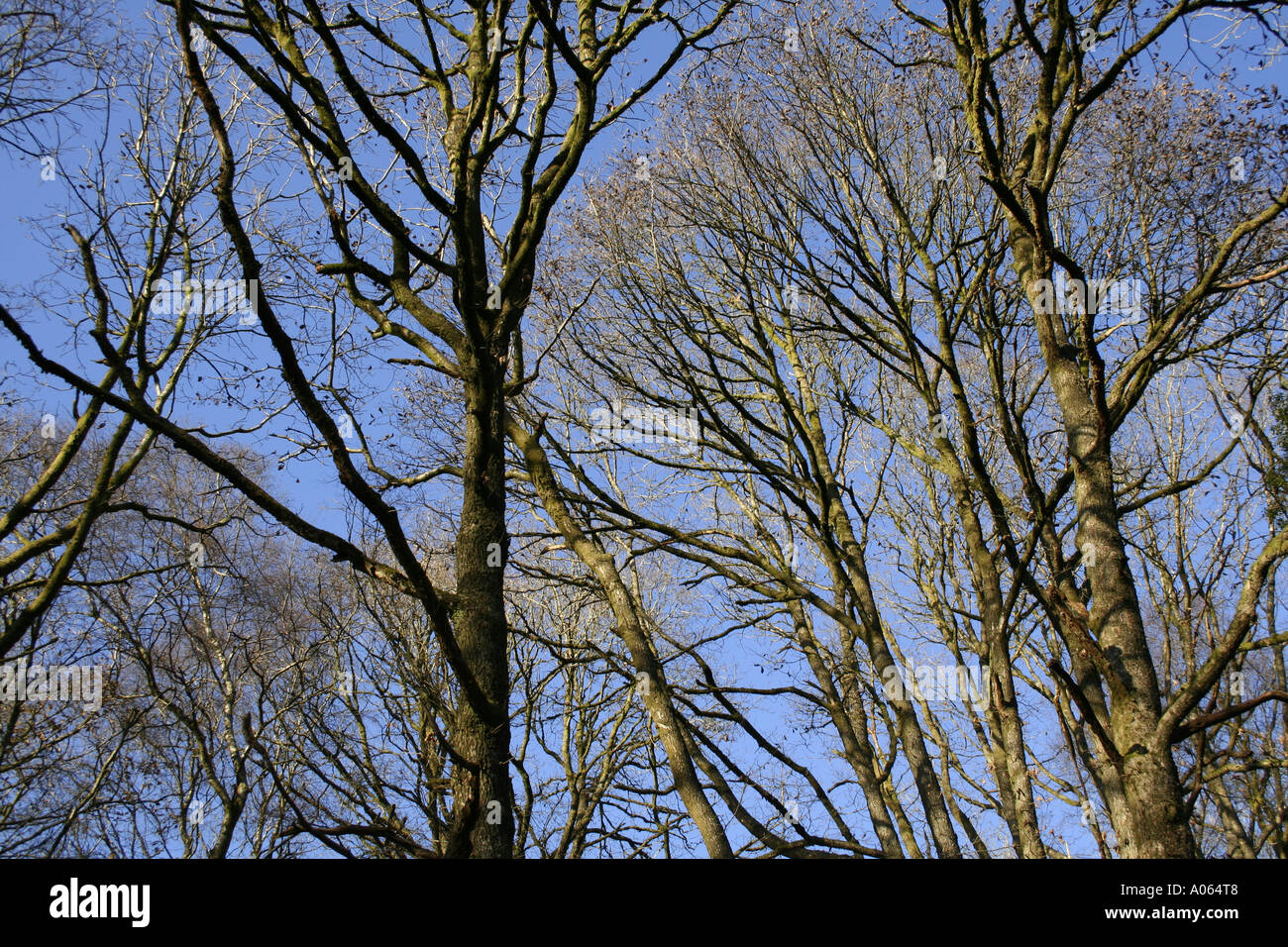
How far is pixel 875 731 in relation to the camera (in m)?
8.54

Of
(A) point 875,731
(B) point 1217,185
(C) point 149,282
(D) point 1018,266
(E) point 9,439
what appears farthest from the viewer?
(E) point 9,439

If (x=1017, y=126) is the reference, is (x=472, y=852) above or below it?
below

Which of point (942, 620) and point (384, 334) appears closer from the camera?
point (384, 334)

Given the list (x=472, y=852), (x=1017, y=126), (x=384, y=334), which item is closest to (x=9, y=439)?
(x=384, y=334)

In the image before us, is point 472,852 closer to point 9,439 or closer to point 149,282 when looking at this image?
point 149,282

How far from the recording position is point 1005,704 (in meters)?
4.93

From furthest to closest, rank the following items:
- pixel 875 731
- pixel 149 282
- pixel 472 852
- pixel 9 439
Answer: pixel 9 439
pixel 875 731
pixel 149 282
pixel 472 852
